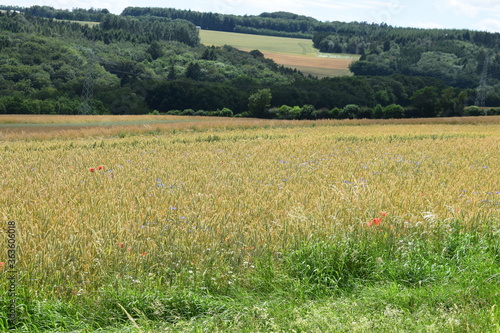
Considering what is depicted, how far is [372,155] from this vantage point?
18.2m

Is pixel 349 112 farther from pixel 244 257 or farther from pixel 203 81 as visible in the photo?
pixel 244 257

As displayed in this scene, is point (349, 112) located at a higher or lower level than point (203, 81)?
lower

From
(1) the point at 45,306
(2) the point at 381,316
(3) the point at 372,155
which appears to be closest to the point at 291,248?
(2) the point at 381,316

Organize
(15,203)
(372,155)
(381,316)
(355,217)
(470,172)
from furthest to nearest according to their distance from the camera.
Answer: (372,155), (470,172), (15,203), (355,217), (381,316)

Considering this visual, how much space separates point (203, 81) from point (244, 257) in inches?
5008

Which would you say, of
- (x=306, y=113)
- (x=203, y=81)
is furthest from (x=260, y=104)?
(x=203, y=81)

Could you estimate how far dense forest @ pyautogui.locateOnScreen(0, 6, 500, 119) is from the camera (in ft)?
289

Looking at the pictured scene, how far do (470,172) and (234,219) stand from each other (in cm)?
869

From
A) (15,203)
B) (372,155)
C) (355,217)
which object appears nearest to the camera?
(355,217)

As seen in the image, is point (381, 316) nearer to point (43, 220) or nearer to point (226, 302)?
point (226, 302)

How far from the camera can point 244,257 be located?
6867 mm

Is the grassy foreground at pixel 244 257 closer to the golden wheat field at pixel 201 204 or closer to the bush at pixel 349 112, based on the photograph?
the golden wheat field at pixel 201 204

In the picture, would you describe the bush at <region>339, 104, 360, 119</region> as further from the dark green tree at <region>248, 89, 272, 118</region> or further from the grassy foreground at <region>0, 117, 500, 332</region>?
the grassy foreground at <region>0, 117, 500, 332</region>

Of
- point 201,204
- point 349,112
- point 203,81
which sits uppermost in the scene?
point 201,204
